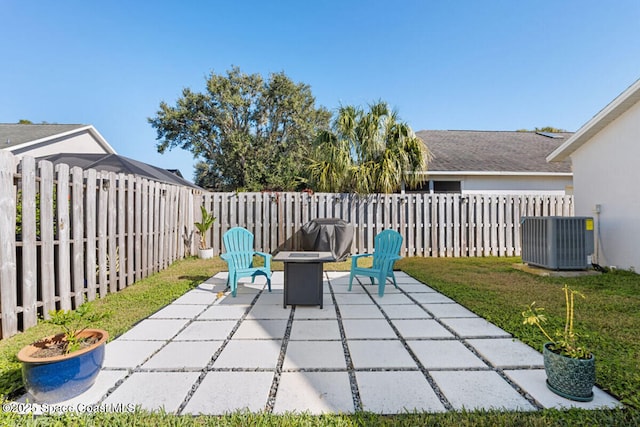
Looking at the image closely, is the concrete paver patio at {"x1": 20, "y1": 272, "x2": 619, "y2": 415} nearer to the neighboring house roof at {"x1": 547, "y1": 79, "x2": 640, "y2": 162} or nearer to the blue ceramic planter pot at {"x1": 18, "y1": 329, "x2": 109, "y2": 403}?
the blue ceramic planter pot at {"x1": 18, "y1": 329, "x2": 109, "y2": 403}

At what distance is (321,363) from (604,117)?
7.18 meters

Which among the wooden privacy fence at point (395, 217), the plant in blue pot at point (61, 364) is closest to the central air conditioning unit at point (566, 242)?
the wooden privacy fence at point (395, 217)

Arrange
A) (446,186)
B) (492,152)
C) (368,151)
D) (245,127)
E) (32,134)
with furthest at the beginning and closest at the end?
(245,127)
(32,134)
(492,152)
(446,186)
(368,151)

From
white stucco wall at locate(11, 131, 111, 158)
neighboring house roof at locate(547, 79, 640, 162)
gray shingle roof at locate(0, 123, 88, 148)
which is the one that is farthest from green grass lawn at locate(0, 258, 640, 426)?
white stucco wall at locate(11, 131, 111, 158)

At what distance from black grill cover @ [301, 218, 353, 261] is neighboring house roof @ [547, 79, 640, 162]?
5.43 meters

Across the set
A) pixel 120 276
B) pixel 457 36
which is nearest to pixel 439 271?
pixel 120 276

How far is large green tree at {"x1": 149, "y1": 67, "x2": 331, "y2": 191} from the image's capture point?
18183mm

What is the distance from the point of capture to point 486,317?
10.6ft

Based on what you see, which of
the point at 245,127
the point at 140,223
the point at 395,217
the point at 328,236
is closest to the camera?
the point at 140,223

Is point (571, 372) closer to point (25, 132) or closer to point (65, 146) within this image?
point (65, 146)

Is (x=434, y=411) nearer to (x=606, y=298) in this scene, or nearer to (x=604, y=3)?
(x=606, y=298)

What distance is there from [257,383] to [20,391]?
1.54 metres

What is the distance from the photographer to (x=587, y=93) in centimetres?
919

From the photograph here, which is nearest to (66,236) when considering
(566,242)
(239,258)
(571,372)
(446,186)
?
(239,258)
